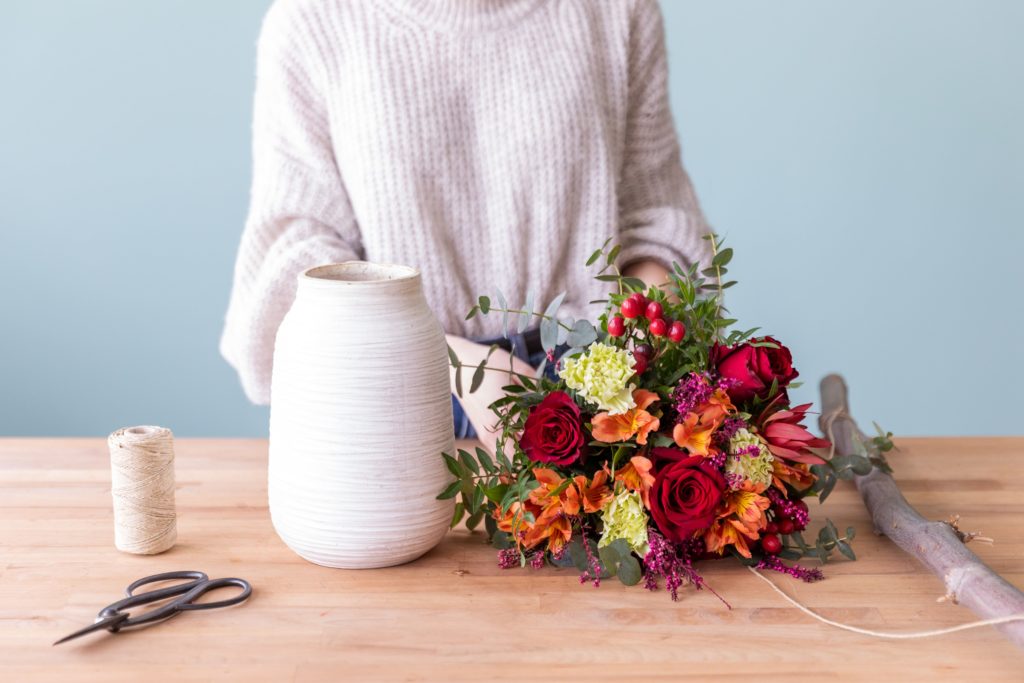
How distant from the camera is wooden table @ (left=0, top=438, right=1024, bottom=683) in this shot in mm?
763

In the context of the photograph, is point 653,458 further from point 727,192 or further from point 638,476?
point 727,192

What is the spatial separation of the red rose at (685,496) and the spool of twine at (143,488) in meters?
0.43

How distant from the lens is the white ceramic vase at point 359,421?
2.80ft

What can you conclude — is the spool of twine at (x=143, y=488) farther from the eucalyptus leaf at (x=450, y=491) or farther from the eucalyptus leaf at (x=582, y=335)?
the eucalyptus leaf at (x=582, y=335)

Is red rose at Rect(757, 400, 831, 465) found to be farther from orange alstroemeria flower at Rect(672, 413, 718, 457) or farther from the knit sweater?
the knit sweater

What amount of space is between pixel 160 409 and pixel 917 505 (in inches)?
85.5

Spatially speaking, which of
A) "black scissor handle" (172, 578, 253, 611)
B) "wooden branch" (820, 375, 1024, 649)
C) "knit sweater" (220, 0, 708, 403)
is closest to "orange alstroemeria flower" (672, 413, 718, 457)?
"wooden branch" (820, 375, 1024, 649)

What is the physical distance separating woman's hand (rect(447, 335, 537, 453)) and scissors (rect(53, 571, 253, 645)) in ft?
1.11

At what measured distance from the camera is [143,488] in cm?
93

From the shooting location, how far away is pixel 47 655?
2.53 feet

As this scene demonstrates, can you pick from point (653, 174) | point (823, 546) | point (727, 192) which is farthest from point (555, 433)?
point (727, 192)

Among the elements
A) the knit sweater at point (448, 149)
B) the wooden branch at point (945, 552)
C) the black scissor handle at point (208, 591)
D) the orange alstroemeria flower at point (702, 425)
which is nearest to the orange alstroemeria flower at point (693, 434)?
the orange alstroemeria flower at point (702, 425)

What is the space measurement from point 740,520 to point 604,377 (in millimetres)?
171

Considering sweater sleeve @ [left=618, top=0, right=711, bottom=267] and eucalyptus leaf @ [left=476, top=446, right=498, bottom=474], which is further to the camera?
sweater sleeve @ [left=618, top=0, right=711, bottom=267]
